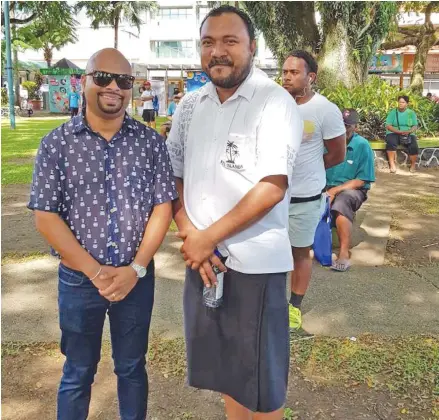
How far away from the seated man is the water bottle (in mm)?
2750

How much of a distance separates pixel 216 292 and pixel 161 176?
0.55 m

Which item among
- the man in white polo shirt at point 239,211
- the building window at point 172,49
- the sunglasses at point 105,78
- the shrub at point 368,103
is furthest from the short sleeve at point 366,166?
the building window at point 172,49

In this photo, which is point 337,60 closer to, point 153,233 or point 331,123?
point 331,123

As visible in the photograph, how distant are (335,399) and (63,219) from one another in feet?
5.75

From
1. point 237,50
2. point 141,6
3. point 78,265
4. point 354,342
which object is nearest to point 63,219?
point 78,265

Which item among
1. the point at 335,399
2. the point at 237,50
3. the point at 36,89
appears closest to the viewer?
the point at 237,50

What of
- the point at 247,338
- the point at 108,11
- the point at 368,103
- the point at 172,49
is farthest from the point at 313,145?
the point at 172,49

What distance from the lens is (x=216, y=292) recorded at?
2111mm

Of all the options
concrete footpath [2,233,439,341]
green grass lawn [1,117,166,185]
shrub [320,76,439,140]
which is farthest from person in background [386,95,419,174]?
green grass lawn [1,117,166,185]

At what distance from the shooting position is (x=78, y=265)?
203 cm

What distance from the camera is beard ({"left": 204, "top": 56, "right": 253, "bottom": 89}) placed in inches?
79.8

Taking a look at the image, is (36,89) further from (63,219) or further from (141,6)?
(63,219)

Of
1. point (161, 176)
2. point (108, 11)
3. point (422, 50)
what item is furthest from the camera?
point (108, 11)

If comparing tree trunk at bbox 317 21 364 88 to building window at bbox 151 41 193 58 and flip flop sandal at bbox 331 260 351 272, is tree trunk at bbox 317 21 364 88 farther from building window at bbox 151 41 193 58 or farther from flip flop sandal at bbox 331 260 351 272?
building window at bbox 151 41 193 58
